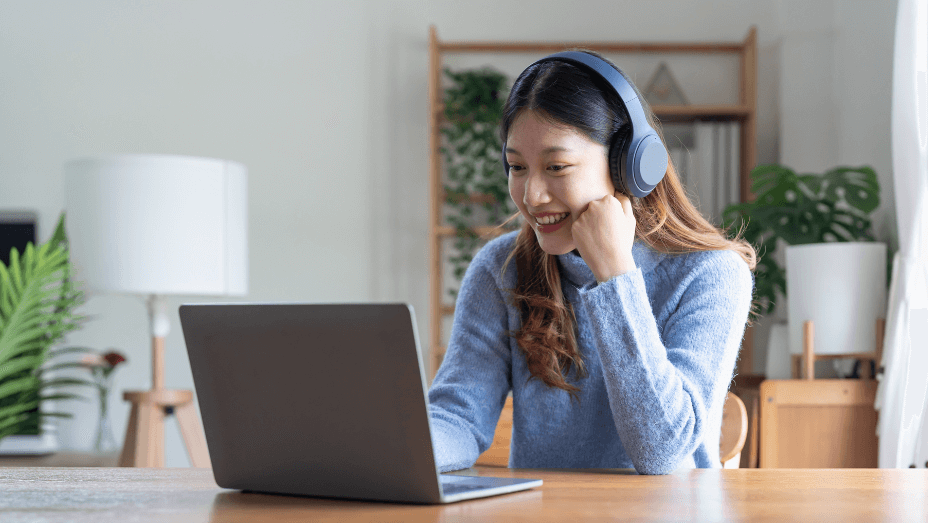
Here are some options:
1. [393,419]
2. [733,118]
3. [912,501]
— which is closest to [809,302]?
[733,118]

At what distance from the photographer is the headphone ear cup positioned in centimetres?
106

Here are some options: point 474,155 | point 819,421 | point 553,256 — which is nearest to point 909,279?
point 819,421

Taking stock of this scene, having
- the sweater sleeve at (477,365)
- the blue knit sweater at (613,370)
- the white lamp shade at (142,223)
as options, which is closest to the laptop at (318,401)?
the blue knit sweater at (613,370)

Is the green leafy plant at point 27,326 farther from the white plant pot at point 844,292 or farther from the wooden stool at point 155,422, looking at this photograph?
the white plant pot at point 844,292

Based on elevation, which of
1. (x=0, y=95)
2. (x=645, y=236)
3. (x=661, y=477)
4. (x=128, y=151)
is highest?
(x=0, y=95)

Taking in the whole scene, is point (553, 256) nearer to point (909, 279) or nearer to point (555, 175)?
point (555, 175)

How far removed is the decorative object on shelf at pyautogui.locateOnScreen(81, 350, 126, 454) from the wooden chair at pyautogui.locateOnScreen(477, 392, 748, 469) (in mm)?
2003

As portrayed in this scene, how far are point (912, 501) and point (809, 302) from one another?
1694 mm

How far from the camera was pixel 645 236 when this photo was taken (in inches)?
46.1

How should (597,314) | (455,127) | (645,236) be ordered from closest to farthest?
(597,314)
(645,236)
(455,127)

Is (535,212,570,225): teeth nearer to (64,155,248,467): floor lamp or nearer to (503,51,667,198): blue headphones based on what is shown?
(503,51,667,198): blue headphones

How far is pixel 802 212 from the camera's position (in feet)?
8.13

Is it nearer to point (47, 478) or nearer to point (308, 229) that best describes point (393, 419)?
point (47, 478)

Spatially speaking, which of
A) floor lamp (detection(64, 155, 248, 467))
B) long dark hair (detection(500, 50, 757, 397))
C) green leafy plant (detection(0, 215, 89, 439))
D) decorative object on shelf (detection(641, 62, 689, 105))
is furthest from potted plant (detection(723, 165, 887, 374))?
green leafy plant (detection(0, 215, 89, 439))
